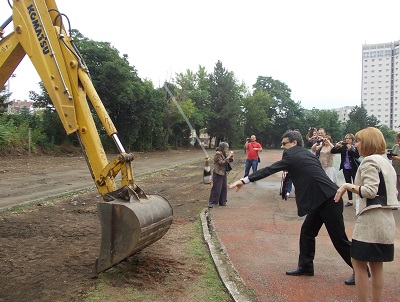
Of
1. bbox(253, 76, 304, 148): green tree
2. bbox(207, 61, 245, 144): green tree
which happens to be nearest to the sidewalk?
bbox(207, 61, 245, 144): green tree

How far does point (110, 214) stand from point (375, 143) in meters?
3.01

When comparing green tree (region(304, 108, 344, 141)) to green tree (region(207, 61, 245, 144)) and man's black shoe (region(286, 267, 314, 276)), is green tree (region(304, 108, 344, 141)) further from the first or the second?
man's black shoe (region(286, 267, 314, 276))

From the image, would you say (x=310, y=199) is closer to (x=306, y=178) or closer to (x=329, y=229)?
(x=306, y=178)

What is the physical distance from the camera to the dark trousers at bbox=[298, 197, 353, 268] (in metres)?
4.55

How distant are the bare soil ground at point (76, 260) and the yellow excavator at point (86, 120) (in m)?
0.45

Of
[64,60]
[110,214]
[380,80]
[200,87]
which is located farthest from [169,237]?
[380,80]

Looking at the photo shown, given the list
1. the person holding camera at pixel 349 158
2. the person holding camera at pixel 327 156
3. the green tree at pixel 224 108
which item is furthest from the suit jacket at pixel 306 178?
the green tree at pixel 224 108

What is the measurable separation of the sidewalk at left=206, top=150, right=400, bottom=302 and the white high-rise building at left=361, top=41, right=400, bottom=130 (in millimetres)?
147962

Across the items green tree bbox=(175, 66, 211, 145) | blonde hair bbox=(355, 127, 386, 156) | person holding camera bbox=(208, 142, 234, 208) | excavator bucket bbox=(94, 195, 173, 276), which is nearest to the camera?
blonde hair bbox=(355, 127, 386, 156)

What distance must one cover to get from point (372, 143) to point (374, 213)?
2.23 ft

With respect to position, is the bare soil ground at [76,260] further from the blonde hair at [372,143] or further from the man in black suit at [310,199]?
the blonde hair at [372,143]

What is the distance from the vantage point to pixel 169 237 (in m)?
6.71

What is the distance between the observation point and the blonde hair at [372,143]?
11.8 feet

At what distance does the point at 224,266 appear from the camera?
198 inches
